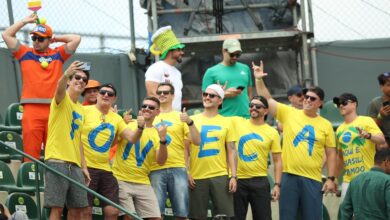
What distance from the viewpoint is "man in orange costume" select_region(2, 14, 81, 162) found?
12.5 m

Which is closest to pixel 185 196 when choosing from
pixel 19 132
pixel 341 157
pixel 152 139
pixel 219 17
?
pixel 152 139

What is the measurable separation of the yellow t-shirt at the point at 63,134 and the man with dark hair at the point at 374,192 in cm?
273

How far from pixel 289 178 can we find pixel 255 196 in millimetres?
501

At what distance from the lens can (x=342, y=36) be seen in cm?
1667

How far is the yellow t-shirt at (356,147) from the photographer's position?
12531 mm

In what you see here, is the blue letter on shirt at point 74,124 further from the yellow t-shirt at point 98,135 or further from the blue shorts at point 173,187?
the blue shorts at point 173,187

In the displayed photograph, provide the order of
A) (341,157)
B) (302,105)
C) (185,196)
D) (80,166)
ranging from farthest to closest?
1. (302,105)
2. (341,157)
3. (185,196)
4. (80,166)

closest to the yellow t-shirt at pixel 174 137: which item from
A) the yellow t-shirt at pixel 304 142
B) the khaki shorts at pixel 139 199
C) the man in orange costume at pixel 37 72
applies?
the khaki shorts at pixel 139 199

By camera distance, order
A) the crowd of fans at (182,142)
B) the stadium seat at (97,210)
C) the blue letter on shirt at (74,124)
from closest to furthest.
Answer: the blue letter on shirt at (74,124) → the crowd of fans at (182,142) → the stadium seat at (97,210)

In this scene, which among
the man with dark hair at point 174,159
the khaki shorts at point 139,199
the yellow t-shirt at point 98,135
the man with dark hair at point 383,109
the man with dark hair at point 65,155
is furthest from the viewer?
the man with dark hair at point 383,109

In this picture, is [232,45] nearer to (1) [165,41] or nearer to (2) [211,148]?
(1) [165,41]

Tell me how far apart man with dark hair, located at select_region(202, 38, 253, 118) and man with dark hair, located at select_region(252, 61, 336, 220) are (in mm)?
537

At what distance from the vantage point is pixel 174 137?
39.5ft

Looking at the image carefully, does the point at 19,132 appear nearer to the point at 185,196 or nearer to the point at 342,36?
the point at 185,196
